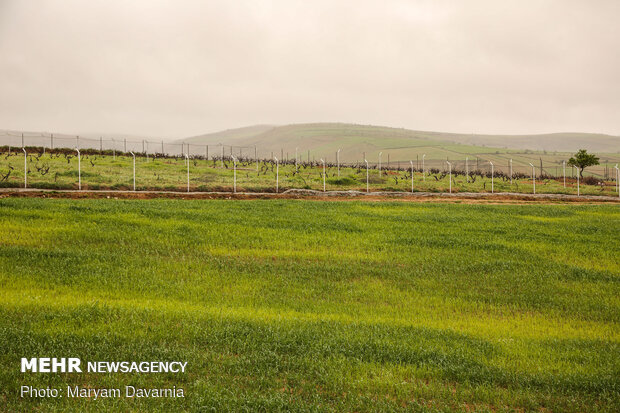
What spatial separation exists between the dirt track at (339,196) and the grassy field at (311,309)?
272 inches

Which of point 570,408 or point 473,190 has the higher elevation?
point 473,190

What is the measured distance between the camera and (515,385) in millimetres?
6727

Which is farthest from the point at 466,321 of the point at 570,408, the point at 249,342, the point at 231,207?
the point at 231,207

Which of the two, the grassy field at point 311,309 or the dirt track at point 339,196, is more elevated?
the dirt track at point 339,196

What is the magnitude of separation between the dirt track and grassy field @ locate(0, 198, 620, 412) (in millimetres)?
6897

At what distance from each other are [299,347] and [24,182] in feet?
88.2

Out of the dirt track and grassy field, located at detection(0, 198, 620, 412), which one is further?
the dirt track

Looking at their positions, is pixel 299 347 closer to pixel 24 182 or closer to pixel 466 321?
pixel 466 321

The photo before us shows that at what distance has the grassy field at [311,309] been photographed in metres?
6.37

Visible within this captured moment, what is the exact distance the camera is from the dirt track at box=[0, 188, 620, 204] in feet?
85.1

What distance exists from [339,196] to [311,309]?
23199mm

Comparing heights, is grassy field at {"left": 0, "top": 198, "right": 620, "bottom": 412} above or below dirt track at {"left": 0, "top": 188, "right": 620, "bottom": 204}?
below

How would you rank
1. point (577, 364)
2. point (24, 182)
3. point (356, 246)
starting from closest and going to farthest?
point (577, 364) < point (356, 246) < point (24, 182)

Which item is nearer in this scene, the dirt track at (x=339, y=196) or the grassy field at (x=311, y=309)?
the grassy field at (x=311, y=309)
